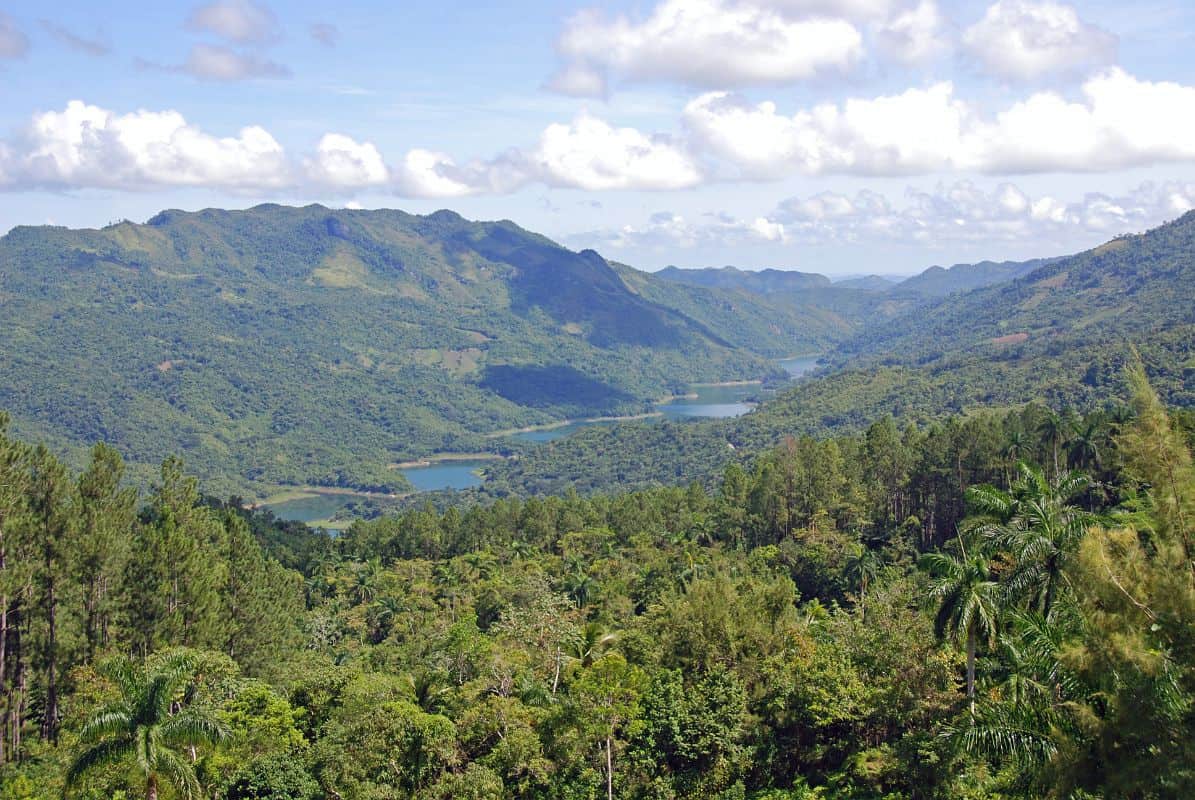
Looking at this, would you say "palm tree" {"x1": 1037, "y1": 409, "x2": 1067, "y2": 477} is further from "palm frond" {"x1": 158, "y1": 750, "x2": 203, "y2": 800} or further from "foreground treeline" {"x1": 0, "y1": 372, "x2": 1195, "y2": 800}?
"palm frond" {"x1": 158, "y1": 750, "x2": 203, "y2": 800}

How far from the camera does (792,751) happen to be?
107 ft

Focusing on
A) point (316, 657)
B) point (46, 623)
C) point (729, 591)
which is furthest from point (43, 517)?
point (729, 591)

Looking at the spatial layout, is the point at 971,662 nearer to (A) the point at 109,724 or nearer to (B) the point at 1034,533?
(B) the point at 1034,533

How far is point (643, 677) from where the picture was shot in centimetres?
3300

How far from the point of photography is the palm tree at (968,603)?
88.3ft

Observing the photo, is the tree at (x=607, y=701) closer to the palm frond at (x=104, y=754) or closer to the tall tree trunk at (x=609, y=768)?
the tall tree trunk at (x=609, y=768)

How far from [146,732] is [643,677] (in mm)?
16908

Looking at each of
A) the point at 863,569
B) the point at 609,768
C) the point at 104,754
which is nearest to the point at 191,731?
the point at 104,754

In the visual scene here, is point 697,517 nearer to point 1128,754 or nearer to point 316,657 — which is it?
point 316,657

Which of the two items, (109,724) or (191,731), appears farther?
(191,731)

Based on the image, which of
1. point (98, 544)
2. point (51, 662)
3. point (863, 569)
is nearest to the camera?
point (51, 662)

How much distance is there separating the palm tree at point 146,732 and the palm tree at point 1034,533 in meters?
24.3

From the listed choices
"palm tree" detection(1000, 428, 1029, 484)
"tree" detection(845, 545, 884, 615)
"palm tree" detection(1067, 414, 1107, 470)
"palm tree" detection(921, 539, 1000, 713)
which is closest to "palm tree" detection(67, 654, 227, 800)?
"palm tree" detection(921, 539, 1000, 713)

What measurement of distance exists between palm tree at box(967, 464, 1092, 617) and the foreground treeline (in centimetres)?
11
